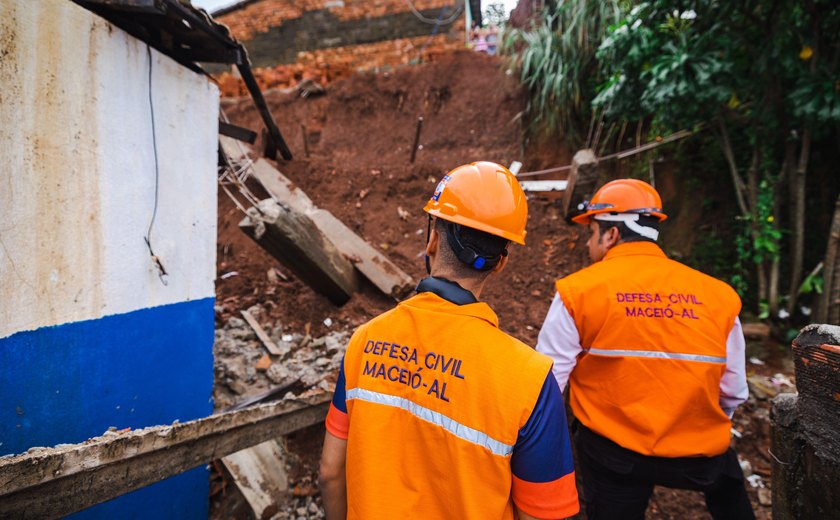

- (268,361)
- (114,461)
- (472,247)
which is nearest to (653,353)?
(472,247)

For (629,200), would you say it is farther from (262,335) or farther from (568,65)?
(568,65)

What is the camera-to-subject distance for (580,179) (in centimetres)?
481

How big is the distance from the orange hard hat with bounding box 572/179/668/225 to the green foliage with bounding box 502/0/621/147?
438 cm

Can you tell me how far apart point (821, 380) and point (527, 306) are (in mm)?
3424

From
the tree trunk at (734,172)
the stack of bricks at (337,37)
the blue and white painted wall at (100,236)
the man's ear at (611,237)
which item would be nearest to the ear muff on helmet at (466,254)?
the man's ear at (611,237)

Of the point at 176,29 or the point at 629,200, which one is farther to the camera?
the point at 176,29

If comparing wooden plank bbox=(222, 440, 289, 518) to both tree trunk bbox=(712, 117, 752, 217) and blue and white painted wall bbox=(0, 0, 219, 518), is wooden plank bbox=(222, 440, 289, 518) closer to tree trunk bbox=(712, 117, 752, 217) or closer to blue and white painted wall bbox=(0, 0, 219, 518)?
blue and white painted wall bbox=(0, 0, 219, 518)

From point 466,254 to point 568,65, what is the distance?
606cm

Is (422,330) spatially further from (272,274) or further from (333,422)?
(272,274)

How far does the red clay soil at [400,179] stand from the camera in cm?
414

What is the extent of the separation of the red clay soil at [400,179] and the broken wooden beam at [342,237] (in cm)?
18

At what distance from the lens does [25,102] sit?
1.74 metres

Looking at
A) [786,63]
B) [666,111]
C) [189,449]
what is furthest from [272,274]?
[786,63]

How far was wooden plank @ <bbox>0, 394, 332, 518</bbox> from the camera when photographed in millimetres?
1208
